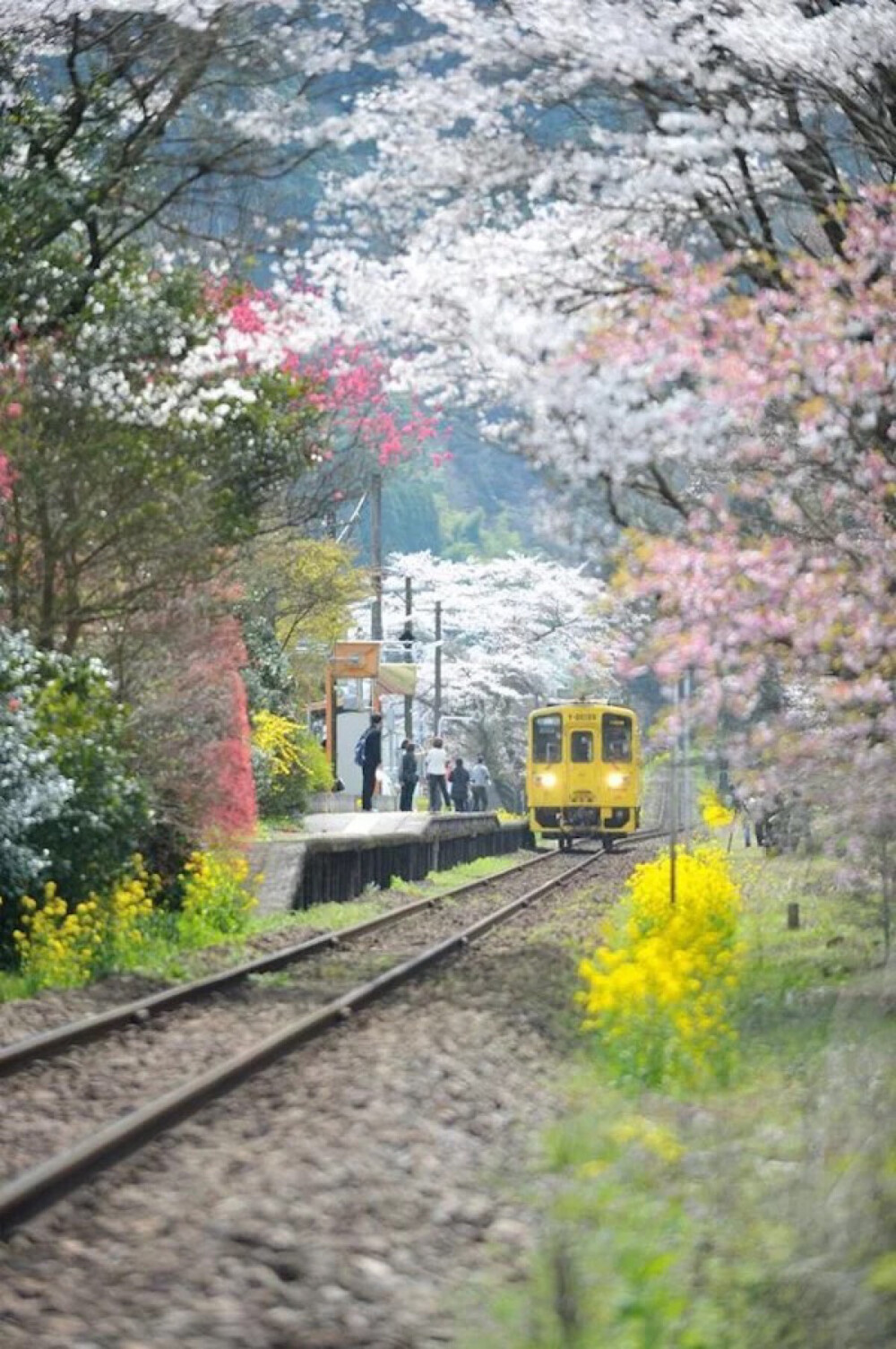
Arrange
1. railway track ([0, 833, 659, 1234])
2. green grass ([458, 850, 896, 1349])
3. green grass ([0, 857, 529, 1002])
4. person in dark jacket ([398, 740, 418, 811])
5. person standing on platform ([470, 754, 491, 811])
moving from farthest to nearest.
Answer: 1. person standing on platform ([470, 754, 491, 811])
2. person in dark jacket ([398, 740, 418, 811])
3. green grass ([0, 857, 529, 1002])
4. railway track ([0, 833, 659, 1234])
5. green grass ([458, 850, 896, 1349])

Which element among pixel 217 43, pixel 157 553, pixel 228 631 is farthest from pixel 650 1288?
pixel 228 631

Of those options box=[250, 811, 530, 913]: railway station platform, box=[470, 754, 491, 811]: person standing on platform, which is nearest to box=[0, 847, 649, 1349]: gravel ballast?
box=[250, 811, 530, 913]: railway station platform

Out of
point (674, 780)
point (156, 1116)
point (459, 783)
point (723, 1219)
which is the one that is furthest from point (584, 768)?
point (723, 1219)

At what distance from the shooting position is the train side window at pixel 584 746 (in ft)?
118

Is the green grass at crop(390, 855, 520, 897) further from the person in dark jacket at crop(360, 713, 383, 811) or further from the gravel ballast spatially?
the gravel ballast

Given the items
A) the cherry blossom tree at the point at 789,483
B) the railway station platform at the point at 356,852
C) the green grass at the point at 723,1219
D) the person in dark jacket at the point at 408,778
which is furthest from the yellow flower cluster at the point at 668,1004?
the person in dark jacket at the point at 408,778

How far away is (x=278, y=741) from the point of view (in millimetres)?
28875

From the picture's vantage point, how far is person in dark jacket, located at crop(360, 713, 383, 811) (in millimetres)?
28203

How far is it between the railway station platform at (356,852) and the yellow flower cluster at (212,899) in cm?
104

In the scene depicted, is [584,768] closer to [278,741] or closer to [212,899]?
[278,741]

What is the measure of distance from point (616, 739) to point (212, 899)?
19691 mm

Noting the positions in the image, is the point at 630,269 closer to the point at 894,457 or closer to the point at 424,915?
the point at 894,457

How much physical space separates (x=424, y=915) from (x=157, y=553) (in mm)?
4763

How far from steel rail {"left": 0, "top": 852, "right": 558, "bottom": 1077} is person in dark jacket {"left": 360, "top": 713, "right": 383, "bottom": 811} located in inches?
382
